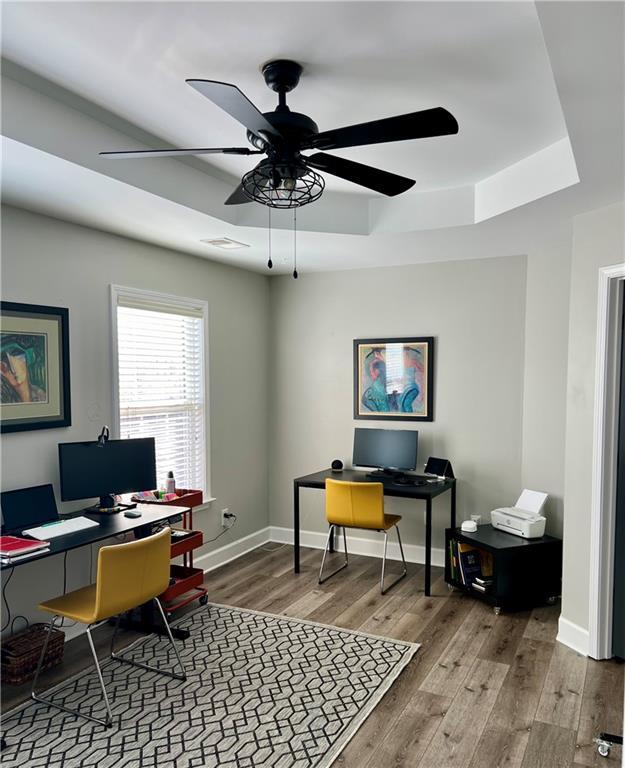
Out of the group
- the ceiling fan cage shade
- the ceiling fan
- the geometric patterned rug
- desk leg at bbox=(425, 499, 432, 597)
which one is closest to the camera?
the ceiling fan

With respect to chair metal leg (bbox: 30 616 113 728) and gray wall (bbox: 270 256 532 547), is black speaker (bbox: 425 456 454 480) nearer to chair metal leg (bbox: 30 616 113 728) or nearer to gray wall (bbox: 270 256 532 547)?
gray wall (bbox: 270 256 532 547)

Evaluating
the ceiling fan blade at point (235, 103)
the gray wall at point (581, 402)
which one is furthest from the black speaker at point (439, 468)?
the ceiling fan blade at point (235, 103)

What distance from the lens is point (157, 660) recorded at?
122 inches

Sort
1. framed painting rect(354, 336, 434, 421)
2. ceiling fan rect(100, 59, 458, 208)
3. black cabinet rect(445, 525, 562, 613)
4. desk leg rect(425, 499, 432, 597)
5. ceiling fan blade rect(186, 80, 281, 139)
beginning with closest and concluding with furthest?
ceiling fan blade rect(186, 80, 281, 139), ceiling fan rect(100, 59, 458, 208), black cabinet rect(445, 525, 562, 613), desk leg rect(425, 499, 432, 597), framed painting rect(354, 336, 434, 421)

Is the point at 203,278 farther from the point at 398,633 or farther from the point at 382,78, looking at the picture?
the point at 398,633

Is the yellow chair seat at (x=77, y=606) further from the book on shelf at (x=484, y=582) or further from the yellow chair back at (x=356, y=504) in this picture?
the book on shelf at (x=484, y=582)

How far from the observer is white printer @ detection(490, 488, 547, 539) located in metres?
3.81

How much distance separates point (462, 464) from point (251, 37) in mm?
3449

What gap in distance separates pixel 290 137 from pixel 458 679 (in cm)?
267

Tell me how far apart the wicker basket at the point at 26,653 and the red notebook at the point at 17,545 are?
627 mm

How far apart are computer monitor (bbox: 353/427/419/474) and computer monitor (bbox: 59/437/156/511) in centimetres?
178

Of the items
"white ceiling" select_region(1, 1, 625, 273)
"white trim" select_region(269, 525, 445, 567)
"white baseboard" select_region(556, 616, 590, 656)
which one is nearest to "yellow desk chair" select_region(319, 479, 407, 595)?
"white trim" select_region(269, 525, 445, 567)

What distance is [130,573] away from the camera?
8.73ft

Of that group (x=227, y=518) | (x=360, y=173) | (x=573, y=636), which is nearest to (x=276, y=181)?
(x=360, y=173)
